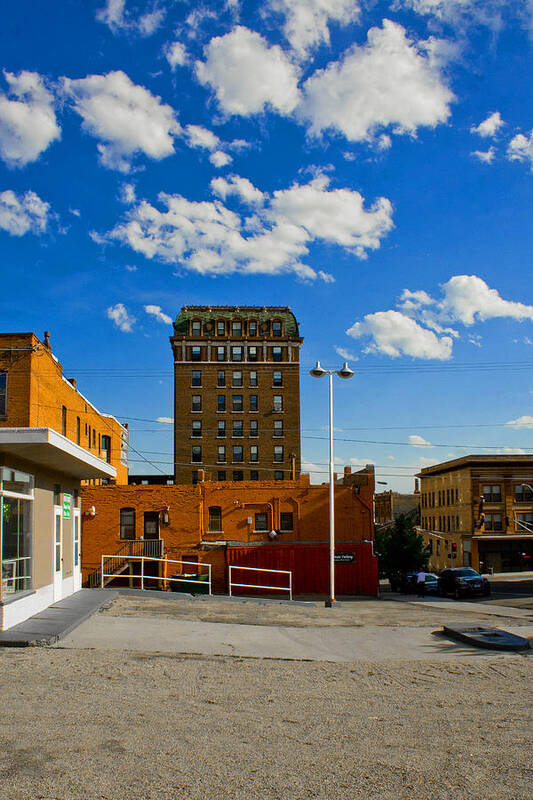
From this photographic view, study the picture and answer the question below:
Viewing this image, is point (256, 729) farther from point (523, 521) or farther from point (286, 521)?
point (523, 521)

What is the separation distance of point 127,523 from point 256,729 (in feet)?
108

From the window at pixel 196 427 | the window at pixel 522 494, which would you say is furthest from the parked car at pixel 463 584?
the window at pixel 196 427

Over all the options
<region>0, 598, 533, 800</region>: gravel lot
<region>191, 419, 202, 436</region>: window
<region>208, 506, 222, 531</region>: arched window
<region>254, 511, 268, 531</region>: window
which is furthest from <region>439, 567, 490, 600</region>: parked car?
<region>191, 419, 202, 436</region>: window

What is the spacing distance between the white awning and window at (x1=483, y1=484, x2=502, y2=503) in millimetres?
56321

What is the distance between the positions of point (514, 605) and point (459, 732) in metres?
22.0

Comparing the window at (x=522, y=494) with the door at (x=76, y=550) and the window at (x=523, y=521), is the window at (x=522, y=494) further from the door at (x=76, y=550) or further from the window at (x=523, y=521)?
the door at (x=76, y=550)

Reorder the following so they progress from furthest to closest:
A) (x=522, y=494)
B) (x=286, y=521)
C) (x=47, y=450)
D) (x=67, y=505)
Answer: (x=522, y=494) < (x=286, y=521) < (x=67, y=505) < (x=47, y=450)

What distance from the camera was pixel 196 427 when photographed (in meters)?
81.1

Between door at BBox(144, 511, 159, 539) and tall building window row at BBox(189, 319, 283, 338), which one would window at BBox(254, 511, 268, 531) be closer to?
door at BBox(144, 511, 159, 539)

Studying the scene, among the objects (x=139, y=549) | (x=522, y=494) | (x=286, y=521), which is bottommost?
(x=139, y=549)

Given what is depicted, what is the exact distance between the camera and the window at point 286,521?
138ft

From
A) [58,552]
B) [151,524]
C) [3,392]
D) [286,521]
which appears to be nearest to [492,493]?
[286,521]

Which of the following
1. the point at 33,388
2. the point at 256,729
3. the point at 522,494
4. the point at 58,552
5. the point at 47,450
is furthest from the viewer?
the point at 522,494

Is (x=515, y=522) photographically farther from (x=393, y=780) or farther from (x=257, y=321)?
(x=393, y=780)
